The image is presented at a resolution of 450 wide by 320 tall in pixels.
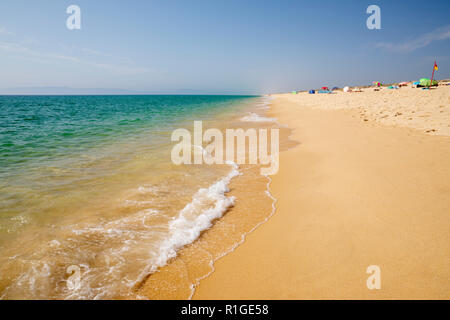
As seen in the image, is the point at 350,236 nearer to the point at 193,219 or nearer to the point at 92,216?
the point at 193,219

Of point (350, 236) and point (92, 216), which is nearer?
point (350, 236)

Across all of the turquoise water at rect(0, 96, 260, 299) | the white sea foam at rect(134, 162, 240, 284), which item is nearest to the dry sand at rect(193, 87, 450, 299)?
the white sea foam at rect(134, 162, 240, 284)

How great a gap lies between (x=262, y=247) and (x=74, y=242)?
2.97m

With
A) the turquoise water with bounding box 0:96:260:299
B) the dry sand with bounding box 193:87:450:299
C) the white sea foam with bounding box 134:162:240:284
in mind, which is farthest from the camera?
the white sea foam with bounding box 134:162:240:284

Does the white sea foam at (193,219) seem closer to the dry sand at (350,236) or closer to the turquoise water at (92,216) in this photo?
the turquoise water at (92,216)

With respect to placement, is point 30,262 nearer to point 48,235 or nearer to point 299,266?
point 48,235

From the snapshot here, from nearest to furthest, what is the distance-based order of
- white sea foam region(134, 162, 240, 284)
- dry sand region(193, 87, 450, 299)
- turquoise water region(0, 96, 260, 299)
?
dry sand region(193, 87, 450, 299) → turquoise water region(0, 96, 260, 299) → white sea foam region(134, 162, 240, 284)

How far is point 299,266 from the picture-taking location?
257cm

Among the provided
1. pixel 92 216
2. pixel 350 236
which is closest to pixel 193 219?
pixel 92 216

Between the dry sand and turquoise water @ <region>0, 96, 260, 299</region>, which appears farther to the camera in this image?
turquoise water @ <region>0, 96, 260, 299</region>

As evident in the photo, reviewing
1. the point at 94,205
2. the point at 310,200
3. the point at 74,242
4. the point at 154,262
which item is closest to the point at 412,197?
the point at 310,200

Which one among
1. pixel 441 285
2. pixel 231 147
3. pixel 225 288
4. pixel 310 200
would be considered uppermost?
pixel 231 147

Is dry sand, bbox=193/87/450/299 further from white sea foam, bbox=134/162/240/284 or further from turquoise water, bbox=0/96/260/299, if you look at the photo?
turquoise water, bbox=0/96/260/299
